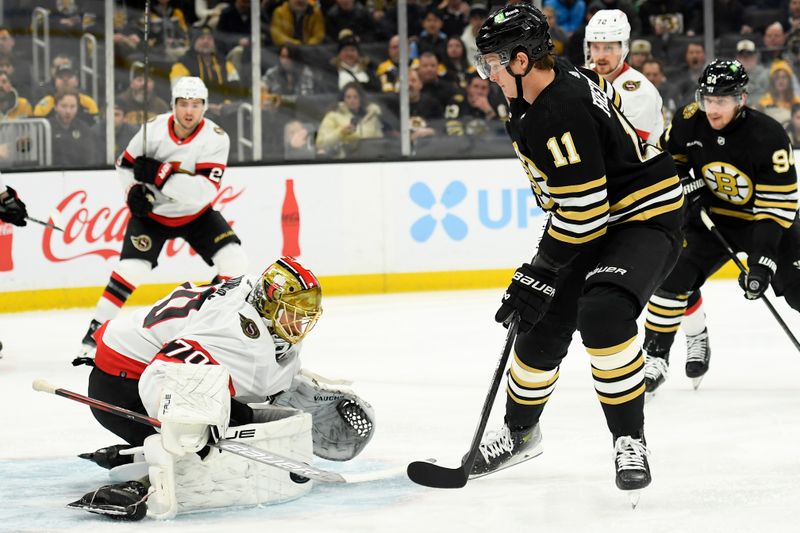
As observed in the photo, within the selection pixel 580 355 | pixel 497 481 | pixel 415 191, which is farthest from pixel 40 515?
pixel 415 191

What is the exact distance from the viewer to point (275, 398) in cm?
316

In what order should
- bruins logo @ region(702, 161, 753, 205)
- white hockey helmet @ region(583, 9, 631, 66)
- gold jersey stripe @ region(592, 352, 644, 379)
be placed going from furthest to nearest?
1. white hockey helmet @ region(583, 9, 631, 66)
2. bruins logo @ region(702, 161, 753, 205)
3. gold jersey stripe @ region(592, 352, 644, 379)

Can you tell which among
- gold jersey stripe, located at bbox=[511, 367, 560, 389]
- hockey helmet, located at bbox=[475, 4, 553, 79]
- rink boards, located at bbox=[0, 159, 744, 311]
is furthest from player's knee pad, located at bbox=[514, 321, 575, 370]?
rink boards, located at bbox=[0, 159, 744, 311]

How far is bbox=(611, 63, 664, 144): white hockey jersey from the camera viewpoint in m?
4.43

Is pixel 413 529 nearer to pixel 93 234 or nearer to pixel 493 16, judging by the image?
pixel 493 16

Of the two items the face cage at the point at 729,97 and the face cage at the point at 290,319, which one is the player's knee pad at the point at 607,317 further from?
the face cage at the point at 729,97

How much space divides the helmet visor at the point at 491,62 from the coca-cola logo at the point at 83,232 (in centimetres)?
390

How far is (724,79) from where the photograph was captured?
156 inches

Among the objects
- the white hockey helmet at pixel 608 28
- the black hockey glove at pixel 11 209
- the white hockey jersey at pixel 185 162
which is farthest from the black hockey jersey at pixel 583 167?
the black hockey glove at pixel 11 209

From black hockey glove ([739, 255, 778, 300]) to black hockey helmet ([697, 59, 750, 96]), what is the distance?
0.51m

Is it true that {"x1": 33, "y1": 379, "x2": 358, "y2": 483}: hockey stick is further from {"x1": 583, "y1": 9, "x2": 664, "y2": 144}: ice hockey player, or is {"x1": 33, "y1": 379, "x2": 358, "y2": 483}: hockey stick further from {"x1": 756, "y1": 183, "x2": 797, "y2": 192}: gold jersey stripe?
{"x1": 583, "y1": 9, "x2": 664, "y2": 144}: ice hockey player

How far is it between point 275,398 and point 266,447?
0.35 m

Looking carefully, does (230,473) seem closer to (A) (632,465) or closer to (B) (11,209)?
(A) (632,465)

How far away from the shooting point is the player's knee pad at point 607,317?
2791mm
